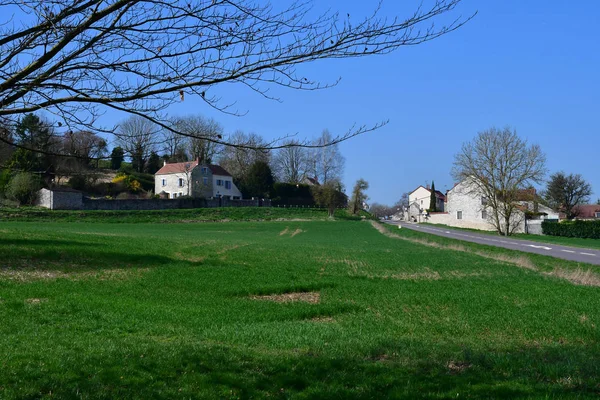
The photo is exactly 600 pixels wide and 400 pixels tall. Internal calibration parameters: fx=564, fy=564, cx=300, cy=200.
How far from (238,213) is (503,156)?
38.7m

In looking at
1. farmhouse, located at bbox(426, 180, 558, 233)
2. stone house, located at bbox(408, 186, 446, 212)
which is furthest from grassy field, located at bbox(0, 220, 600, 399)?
stone house, located at bbox(408, 186, 446, 212)

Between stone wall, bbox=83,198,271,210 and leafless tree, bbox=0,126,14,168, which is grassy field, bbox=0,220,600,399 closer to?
leafless tree, bbox=0,126,14,168

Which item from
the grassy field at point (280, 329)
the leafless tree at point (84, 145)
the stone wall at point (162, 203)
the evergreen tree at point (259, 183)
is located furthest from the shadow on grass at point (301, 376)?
the evergreen tree at point (259, 183)

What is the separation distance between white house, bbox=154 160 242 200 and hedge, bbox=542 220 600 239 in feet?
163

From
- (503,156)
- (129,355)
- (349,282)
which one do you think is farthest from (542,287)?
(503,156)

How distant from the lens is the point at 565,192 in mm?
100188

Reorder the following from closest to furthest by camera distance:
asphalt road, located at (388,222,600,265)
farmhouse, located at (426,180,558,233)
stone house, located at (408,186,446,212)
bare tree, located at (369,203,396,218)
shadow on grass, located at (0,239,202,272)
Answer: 1. shadow on grass, located at (0,239,202,272)
2. asphalt road, located at (388,222,600,265)
3. farmhouse, located at (426,180,558,233)
4. stone house, located at (408,186,446,212)
5. bare tree, located at (369,203,396,218)

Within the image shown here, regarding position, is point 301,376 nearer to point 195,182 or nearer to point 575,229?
point 575,229

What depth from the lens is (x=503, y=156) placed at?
6644cm

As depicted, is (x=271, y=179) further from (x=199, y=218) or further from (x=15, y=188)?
(x=15, y=188)

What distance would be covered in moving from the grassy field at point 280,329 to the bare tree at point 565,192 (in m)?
84.9

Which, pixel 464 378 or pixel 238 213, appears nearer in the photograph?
pixel 464 378

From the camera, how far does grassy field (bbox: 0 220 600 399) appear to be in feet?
21.0

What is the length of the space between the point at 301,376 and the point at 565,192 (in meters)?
105
